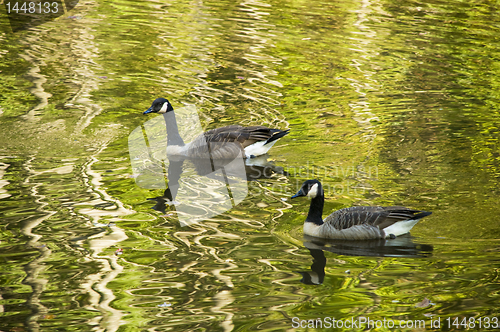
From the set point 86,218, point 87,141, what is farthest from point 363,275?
point 87,141

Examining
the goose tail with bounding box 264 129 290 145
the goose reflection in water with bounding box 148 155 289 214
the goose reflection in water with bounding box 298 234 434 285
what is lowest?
the goose reflection in water with bounding box 148 155 289 214

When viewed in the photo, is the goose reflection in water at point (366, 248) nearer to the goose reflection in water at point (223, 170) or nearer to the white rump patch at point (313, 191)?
the white rump patch at point (313, 191)

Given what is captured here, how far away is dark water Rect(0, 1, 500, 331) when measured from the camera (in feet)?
21.6

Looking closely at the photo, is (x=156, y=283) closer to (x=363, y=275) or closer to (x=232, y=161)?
(x=363, y=275)

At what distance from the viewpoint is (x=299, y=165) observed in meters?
10.8

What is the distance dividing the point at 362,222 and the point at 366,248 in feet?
1.25

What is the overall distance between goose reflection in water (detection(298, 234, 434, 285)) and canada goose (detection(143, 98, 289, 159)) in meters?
3.48

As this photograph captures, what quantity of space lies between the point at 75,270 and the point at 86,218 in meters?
1.45

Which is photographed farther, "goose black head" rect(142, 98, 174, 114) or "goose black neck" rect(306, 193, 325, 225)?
"goose black head" rect(142, 98, 174, 114)

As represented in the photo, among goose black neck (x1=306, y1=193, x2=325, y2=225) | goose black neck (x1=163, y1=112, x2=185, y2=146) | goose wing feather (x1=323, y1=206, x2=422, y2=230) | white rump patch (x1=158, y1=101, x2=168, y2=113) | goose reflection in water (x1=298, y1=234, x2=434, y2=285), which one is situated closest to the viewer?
goose reflection in water (x1=298, y1=234, x2=434, y2=285)
